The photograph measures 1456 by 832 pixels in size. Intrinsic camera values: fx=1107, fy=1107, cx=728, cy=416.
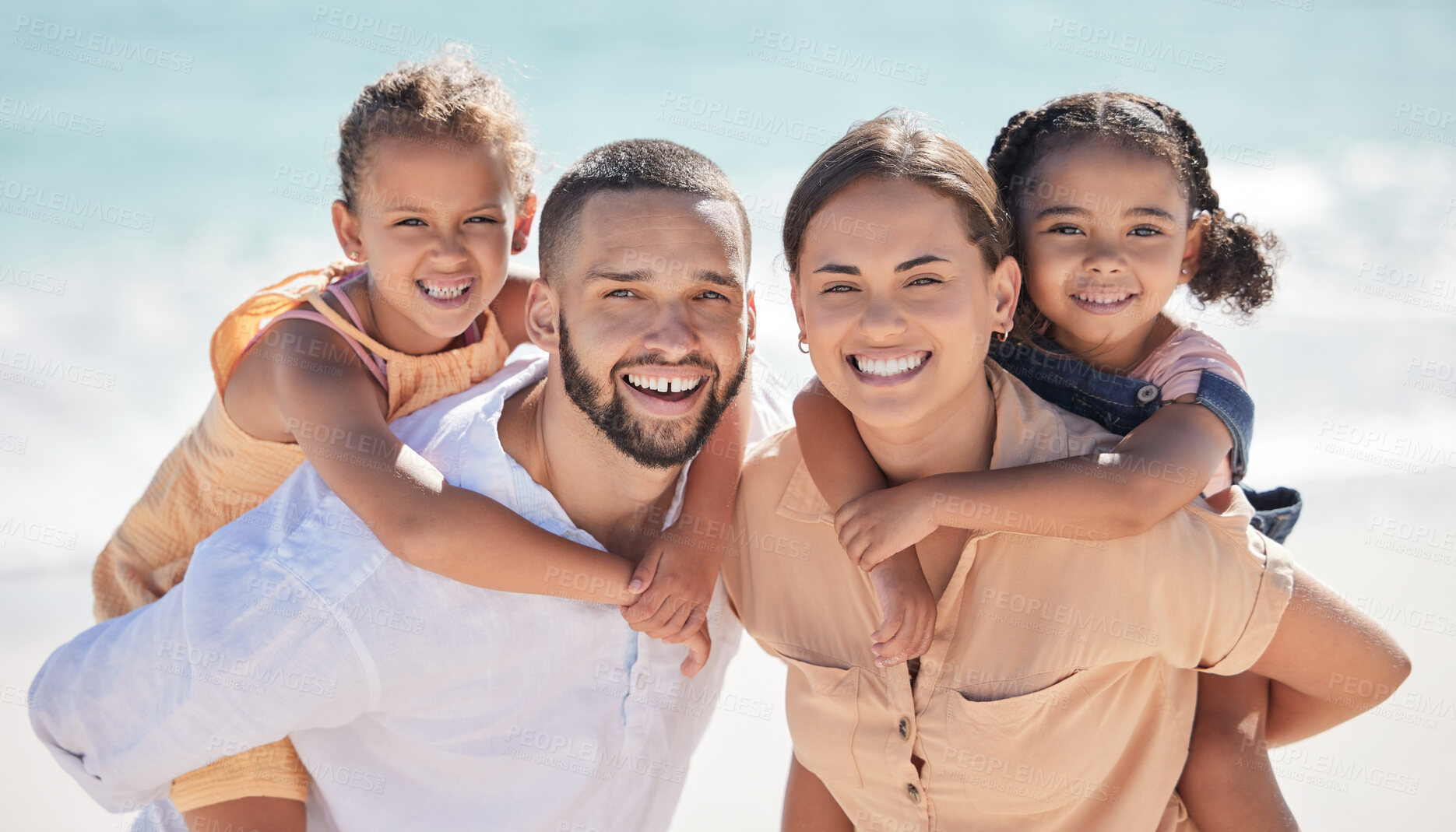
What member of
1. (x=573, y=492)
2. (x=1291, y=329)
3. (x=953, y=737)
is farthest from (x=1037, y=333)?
(x=1291, y=329)

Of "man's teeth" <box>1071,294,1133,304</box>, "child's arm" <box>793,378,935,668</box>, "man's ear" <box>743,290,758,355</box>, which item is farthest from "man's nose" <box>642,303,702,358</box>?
"man's teeth" <box>1071,294,1133,304</box>

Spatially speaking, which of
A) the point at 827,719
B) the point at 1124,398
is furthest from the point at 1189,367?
the point at 827,719

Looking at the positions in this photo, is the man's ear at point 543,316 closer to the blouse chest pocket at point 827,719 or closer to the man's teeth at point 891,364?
the man's teeth at point 891,364

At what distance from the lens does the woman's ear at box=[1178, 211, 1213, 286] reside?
3.03m

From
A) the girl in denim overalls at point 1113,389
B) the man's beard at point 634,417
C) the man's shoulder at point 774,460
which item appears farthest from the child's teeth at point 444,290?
the girl in denim overalls at point 1113,389

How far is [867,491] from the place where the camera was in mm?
2637

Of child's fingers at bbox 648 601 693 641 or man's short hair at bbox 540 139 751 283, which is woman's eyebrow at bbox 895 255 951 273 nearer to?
man's short hair at bbox 540 139 751 283

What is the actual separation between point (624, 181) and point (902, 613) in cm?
128

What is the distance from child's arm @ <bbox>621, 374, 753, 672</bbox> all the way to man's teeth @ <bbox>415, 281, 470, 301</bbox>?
876 mm

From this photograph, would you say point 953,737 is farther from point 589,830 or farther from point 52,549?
point 52,549

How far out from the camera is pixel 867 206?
97.4 inches

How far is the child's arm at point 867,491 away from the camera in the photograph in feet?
8.05

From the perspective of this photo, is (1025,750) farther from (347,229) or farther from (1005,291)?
(347,229)

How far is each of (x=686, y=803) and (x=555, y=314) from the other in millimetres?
2635
